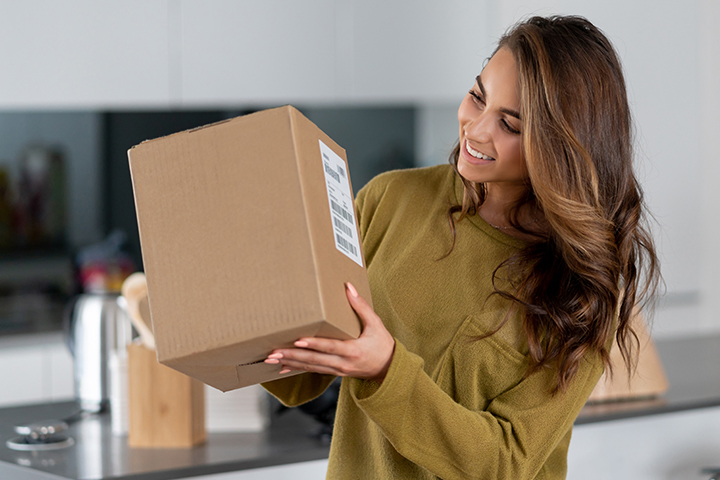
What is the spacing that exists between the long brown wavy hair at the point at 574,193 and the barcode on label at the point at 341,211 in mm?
263

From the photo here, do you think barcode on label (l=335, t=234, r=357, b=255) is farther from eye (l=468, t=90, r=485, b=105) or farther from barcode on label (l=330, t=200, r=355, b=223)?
eye (l=468, t=90, r=485, b=105)

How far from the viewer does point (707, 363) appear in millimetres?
1839

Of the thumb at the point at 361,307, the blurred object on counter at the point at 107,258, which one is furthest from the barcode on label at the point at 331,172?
the blurred object on counter at the point at 107,258

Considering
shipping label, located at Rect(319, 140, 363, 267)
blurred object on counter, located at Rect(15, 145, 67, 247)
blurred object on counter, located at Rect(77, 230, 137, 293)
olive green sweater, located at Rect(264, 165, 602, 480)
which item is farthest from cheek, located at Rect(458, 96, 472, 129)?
blurred object on counter, located at Rect(15, 145, 67, 247)

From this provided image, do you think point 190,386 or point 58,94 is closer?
point 190,386

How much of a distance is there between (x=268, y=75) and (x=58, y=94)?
710 mm

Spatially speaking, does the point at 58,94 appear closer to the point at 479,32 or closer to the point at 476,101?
the point at 479,32

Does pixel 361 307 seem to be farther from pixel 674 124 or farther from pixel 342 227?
pixel 674 124

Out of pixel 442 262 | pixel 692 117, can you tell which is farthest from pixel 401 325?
pixel 692 117

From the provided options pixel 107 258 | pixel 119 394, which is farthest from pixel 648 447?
pixel 107 258

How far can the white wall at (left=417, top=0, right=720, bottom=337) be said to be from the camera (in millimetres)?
2791

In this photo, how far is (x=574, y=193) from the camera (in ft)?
3.01

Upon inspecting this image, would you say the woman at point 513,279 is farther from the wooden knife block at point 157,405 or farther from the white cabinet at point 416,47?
the white cabinet at point 416,47

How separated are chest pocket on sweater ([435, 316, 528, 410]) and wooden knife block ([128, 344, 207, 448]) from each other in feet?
1.47
